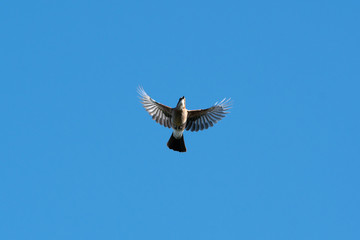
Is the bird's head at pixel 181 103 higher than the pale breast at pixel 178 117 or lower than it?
higher

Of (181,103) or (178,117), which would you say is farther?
(178,117)

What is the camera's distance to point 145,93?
32.5m

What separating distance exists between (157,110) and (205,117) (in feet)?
4.84

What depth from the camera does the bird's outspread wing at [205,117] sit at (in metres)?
32.6

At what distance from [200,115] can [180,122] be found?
2.61ft

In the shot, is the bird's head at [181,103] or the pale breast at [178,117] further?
the pale breast at [178,117]

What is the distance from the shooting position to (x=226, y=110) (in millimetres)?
32688

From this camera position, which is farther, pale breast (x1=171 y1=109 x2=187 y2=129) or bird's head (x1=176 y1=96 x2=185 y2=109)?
pale breast (x1=171 y1=109 x2=187 y2=129)

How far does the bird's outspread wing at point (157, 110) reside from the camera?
107 feet

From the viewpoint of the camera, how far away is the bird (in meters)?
32.4

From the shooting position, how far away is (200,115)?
107 feet

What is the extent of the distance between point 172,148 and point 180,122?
2.84 ft

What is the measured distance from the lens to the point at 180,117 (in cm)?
3225

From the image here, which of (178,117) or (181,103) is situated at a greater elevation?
(181,103)
